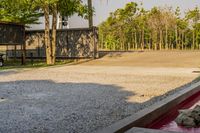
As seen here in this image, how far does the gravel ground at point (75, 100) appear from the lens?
552 cm

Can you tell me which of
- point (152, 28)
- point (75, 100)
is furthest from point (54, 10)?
point (152, 28)

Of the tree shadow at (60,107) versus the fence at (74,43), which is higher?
the fence at (74,43)

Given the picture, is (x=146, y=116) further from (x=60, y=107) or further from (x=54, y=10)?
(x=54, y=10)

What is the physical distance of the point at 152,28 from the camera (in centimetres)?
3197

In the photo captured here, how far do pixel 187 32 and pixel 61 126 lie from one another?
3050cm

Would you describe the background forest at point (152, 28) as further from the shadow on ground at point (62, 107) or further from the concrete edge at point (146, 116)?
the concrete edge at point (146, 116)

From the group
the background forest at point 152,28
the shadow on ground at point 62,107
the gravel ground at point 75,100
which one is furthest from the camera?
the background forest at point 152,28

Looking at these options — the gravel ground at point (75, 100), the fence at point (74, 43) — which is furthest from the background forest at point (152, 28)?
the gravel ground at point (75, 100)

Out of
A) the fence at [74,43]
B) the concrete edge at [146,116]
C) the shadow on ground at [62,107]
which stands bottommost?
the shadow on ground at [62,107]

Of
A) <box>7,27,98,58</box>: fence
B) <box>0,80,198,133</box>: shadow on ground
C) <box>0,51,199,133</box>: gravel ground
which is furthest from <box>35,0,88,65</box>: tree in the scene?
<box>0,80,198,133</box>: shadow on ground

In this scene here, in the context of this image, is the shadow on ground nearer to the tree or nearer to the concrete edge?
the concrete edge

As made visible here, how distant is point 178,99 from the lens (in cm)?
663

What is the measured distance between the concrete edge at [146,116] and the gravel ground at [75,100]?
1.96 ft

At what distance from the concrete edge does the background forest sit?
25.5 m
